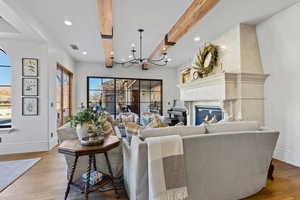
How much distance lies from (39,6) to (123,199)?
11.1 ft

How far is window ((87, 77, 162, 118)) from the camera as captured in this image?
690 centimetres

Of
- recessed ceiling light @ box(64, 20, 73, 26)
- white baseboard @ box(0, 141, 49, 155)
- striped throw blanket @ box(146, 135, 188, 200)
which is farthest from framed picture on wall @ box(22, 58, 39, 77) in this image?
striped throw blanket @ box(146, 135, 188, 200)

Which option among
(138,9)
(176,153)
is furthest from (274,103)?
(138,9)

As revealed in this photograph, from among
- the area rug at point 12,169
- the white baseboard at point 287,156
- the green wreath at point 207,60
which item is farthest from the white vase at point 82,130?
the white baseboard at point 287,156

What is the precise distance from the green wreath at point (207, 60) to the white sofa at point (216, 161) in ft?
8.14

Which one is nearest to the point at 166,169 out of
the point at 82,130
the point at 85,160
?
the point at 82,130

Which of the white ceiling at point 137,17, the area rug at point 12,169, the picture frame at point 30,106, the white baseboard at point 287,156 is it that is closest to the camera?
the area rug at point 12,169

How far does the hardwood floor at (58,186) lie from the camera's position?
2.01 metres

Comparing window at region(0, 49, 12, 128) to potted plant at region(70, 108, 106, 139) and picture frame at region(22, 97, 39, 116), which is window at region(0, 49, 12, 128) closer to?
picture frame at region(22, 97, 39, 116)

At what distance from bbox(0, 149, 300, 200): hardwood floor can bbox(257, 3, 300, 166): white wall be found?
0.45 m

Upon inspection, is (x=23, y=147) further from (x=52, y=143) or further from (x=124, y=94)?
(x=124, y=94)

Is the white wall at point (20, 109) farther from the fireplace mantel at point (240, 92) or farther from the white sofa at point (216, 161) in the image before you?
the fireplace mantel at point (240, 92)

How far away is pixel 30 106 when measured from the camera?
12.6ft

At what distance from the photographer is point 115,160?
2357 millimetres
